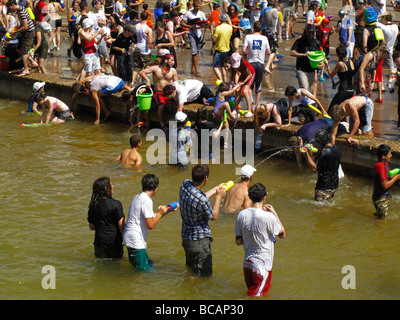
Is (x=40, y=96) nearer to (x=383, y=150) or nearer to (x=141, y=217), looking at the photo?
(x=141, y=217)

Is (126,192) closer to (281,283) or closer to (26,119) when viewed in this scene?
(281,283)

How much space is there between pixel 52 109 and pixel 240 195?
671 centimetres

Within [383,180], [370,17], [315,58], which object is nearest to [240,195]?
[383,180]

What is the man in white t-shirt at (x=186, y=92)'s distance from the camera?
12.8 metres

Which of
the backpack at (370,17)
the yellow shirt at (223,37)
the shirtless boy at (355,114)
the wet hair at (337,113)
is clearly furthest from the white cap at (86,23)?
the wet hair at (337,113)

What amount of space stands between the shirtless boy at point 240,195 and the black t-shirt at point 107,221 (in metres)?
1.79

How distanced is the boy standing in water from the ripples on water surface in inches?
11.0

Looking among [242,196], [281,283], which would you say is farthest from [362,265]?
[242,196]

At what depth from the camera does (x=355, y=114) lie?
10.9 meters

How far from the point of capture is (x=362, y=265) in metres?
8.32

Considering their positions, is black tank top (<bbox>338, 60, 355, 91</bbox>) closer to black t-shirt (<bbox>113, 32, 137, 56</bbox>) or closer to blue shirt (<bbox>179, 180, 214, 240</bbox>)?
black t-shirt (<bbox>113, 32, 137, 56</bbox>)

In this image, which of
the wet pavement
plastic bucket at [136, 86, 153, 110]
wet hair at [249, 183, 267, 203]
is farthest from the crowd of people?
the wet pavement

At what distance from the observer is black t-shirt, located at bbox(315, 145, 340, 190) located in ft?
31.8

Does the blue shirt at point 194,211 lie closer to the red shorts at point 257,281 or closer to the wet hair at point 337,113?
the red shorts at point 257,281
